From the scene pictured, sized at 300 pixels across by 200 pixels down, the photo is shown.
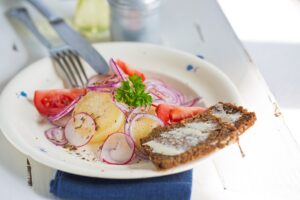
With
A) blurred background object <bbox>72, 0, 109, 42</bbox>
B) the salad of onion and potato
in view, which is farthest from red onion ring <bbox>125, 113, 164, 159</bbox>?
blurred background object <bbox>72, 0, 109, 42</bbox>

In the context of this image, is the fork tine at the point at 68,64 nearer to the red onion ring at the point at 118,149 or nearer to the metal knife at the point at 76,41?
the metal knife at the point at 76,41

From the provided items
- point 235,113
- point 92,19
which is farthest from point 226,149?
point 92,19

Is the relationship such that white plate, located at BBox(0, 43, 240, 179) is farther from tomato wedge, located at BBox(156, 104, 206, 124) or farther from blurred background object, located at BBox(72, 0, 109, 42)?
blurred background object, located at BBox(72, 0, 109, 42)

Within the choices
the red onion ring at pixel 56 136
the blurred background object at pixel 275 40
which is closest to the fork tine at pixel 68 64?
the red onion ring at pixel 56 136

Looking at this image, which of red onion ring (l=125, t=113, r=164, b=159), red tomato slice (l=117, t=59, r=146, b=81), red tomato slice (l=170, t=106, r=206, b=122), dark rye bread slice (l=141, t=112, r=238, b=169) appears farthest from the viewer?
red tomato slice (l=117, t=59, r=146, b=81)

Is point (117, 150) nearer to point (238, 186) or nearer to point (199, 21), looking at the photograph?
→ point (238, 186)

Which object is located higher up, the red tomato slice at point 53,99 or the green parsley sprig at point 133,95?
the red tomato slice at point 53,99
